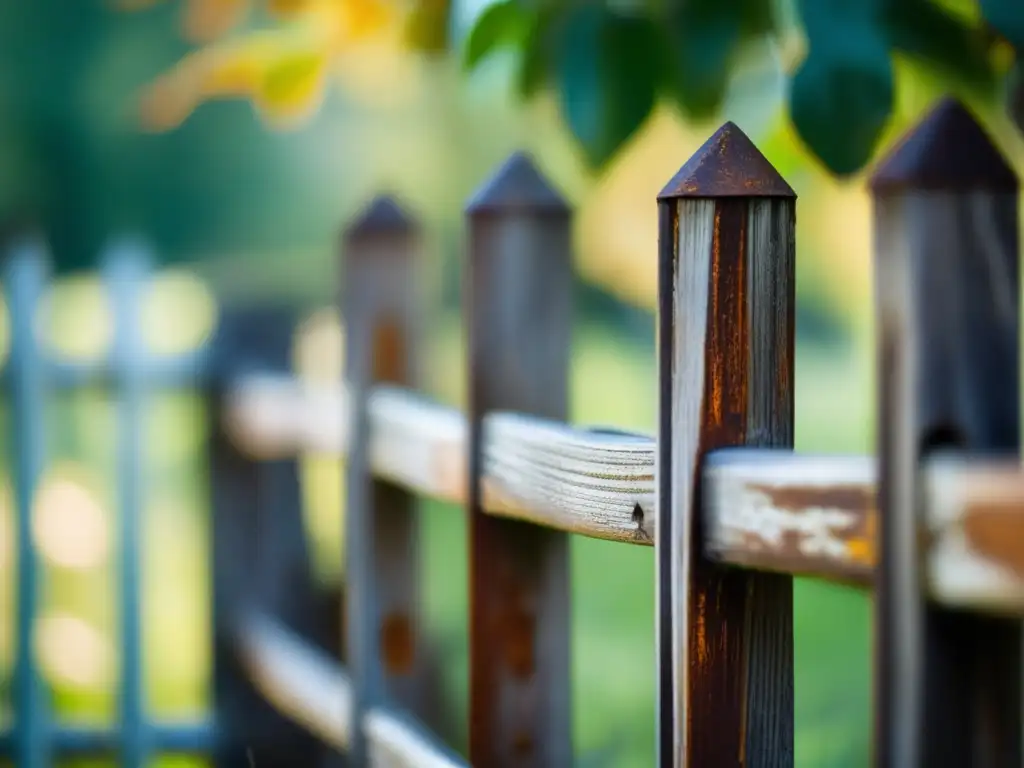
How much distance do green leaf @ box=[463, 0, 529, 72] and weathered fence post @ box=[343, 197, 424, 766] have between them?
2.29 feet

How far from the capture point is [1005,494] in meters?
0.87

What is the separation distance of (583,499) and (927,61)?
60 centimetres

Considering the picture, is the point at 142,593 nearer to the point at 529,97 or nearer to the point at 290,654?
the point at 290,654

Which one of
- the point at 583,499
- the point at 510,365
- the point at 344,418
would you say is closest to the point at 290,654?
the point at 344,418

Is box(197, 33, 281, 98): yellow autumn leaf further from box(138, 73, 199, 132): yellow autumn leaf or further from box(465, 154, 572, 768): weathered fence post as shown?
box(465, 154, 572, 768): weathered fence post

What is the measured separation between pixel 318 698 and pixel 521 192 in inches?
52.8

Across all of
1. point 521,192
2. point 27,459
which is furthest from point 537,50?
point 27,459

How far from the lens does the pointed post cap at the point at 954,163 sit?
919 millimetres

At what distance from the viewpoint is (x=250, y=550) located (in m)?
3.53

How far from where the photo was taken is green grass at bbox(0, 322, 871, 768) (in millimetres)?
3748

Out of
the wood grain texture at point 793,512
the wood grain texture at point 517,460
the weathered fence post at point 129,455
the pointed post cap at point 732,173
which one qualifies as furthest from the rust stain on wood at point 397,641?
the weathered fence post at point 129,455

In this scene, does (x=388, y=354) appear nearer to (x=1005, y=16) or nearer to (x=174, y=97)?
(x=174, y=97)

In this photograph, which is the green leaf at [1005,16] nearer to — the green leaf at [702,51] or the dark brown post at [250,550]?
the green leaf at [702,51]

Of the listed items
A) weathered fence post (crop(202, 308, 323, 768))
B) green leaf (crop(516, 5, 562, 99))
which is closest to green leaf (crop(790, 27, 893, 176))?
green leaf (crop(516, 5, 562, 99))
